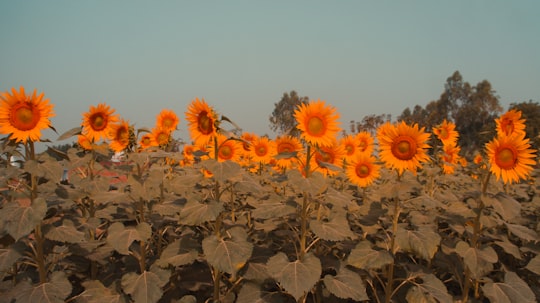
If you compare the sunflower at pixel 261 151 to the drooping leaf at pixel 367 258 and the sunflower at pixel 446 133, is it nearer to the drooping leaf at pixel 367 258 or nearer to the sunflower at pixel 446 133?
the sunflower at pixel 446 133

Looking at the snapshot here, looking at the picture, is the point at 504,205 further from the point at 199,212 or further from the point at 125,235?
the point at 125,235

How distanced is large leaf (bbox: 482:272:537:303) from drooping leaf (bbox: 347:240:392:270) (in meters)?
1.07

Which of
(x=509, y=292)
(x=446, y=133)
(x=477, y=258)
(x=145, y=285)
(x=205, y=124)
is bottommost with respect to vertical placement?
(x=145, y=285)

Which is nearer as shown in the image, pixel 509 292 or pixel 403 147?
pixel 509 292

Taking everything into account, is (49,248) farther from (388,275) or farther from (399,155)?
(399,155)

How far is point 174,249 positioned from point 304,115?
167cm

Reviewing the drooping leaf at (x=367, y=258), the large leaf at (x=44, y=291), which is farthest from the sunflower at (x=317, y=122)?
the large leaf at (x=44, y=291)

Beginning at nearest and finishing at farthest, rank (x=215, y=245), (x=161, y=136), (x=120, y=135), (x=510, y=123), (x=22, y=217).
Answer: (x=22, y=217) → (x=215, y=245) → (x=120, y=135) → (x=510, y=123) → (x=161, y=136)

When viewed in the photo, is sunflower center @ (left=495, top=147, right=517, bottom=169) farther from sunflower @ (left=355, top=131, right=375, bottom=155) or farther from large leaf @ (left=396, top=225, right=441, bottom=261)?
sunflower @ (left=355, top=131, right=375, bottom=155)

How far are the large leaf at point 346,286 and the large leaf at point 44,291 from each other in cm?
209

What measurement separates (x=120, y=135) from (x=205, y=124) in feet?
4.45

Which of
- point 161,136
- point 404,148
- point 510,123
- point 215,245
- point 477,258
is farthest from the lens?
point 161,136

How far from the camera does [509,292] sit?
309 cm

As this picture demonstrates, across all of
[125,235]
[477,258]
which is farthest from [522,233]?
[125,235]
